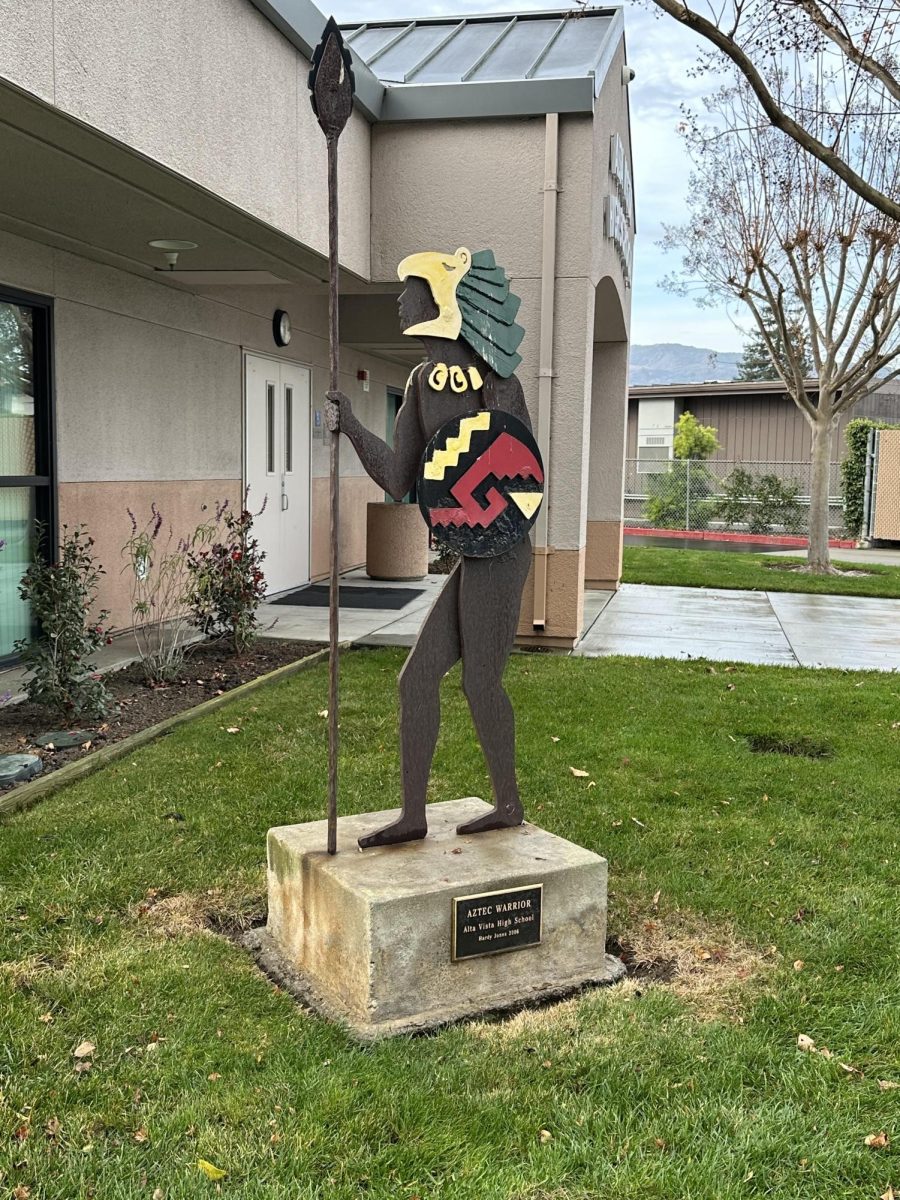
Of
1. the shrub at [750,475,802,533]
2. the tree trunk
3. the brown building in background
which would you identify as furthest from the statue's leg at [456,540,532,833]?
the brown building in background

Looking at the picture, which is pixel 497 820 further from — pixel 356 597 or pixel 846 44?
pixel 356 597

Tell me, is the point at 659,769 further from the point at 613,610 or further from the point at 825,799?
the point at 613,610

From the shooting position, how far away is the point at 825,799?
5000 millimetres

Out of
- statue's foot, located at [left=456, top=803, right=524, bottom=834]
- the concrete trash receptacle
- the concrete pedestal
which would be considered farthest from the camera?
the concrete trash receptacle

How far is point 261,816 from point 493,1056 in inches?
76.4

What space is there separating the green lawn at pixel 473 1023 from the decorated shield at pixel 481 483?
1.51m

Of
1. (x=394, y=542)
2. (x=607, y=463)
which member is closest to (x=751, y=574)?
(x=607, y=463)

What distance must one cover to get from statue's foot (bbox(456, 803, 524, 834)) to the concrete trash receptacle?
8.81 m

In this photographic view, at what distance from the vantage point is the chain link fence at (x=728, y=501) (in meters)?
23.3

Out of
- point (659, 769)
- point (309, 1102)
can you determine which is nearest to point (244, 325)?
point (659, 769)

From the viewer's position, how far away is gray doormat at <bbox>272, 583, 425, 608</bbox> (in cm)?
1055

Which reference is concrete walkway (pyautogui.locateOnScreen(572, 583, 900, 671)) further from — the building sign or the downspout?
the building sign

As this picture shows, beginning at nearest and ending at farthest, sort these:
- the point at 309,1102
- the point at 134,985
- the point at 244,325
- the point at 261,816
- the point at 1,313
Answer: the point at 309,1102
the point at 134,985
the point at 261,816
the point at 1,313
the point at 244,325

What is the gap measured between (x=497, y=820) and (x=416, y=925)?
679 millimetres
